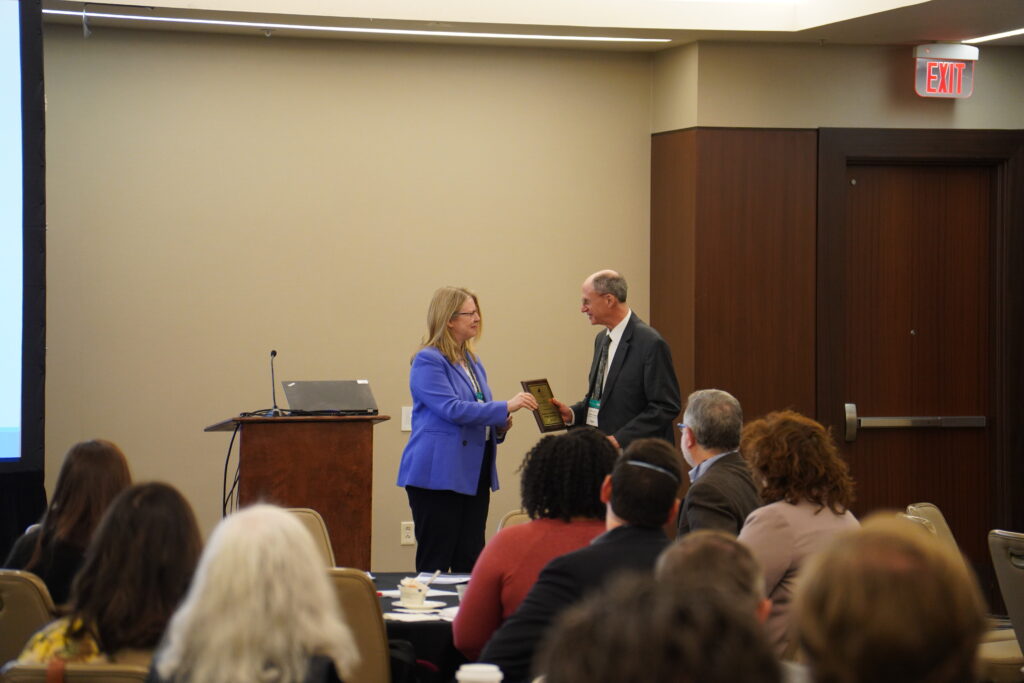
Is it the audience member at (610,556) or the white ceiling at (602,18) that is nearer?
the audience member at (610,556)

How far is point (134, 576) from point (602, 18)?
468 centimetres

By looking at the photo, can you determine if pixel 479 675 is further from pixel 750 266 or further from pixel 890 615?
pixel 750 266

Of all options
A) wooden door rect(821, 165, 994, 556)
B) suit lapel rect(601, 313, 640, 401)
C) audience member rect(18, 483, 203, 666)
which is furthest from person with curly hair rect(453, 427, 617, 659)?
wooden door rect(821, 165, 994, 556)

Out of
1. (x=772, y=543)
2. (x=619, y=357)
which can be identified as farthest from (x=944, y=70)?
(x=772, y=543)

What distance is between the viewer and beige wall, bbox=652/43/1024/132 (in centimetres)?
636

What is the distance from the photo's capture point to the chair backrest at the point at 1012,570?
3.85 m

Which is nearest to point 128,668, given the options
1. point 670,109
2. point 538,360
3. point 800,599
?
point 800,599

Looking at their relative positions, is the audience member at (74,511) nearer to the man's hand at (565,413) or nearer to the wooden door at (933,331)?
the man's hand at (565,413)

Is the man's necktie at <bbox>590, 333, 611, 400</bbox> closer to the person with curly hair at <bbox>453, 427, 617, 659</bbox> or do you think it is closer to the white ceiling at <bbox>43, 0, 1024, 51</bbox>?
the white ceiling at <bbox>43, 0, 1024, 51</bbox>

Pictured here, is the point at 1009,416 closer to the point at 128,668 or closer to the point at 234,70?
the point at 234,70

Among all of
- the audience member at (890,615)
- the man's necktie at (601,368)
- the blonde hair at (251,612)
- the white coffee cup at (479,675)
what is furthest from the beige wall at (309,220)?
the audience member at (890,615)

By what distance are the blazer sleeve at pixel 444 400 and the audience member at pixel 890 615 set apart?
3921 millimetres

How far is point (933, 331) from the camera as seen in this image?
6.65 m

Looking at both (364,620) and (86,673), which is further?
(364,620)
